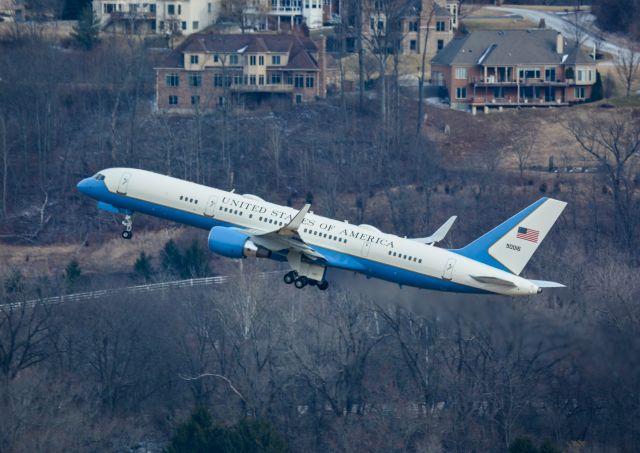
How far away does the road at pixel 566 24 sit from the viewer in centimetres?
18012

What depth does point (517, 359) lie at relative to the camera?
105 metres

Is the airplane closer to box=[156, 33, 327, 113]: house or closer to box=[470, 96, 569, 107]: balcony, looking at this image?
box=[156, 33, 327, 113]: house

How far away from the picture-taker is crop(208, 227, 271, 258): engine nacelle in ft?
287

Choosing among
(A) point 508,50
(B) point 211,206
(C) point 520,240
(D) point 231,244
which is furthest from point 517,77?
(D) point 231,244

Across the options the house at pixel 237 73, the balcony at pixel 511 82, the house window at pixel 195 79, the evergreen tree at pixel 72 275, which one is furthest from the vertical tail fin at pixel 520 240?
the house window at pixel 195 79

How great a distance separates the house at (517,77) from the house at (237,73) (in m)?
13.9

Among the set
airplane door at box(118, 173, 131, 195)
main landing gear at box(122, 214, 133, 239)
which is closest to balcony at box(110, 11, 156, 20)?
main landing gear at box(122, 214, 133, 239)

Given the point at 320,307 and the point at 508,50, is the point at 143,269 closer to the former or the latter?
the point at 320,307

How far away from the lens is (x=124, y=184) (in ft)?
307

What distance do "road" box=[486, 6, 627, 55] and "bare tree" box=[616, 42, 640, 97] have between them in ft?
5.35

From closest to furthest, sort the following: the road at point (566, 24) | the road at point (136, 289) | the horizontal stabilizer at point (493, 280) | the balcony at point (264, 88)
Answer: the horizontal stabilizer at point (493, 280), the road at point (136, 289), the balcony at point (264, 88), the road at point (566, 24)

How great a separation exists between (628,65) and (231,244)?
93.7m

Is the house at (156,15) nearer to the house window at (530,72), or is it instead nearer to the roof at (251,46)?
the roof at (251,46)

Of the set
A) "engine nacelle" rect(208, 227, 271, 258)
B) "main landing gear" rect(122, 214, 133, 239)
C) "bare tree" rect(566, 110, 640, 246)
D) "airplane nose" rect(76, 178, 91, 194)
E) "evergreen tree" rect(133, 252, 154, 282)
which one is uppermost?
"airplane nose" rect(76, 178, 91, 194)
